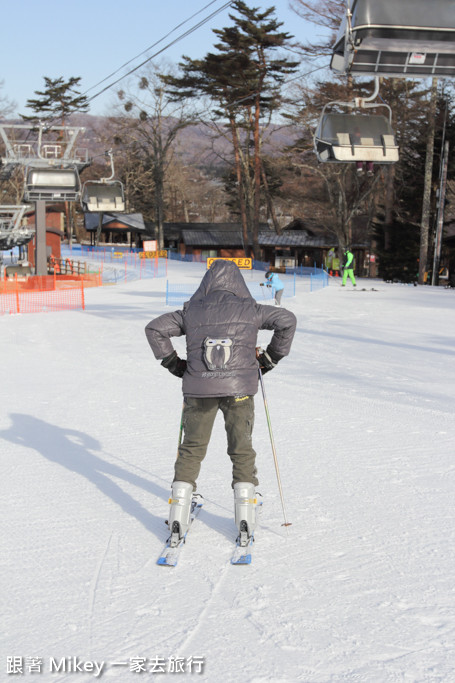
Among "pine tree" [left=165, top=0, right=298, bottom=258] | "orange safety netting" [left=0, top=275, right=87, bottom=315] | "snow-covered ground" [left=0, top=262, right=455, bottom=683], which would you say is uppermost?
"pine tree" [left=165, top=0, right=298, bottom=258]

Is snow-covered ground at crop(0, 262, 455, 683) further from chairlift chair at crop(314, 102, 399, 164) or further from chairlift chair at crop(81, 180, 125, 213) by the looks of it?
chairlift chair at crop(81, 180, 125, 213)

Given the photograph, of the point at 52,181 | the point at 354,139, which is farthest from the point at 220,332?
the point at 52,181

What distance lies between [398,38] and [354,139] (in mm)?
5265

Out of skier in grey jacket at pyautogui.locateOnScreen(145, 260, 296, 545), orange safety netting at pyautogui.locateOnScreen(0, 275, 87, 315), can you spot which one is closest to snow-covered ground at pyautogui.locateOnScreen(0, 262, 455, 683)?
skier in grey jacket at pyautogui.locateOnScreen(145, 260, 296, 545)

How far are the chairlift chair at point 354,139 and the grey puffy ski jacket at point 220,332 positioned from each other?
912 cm

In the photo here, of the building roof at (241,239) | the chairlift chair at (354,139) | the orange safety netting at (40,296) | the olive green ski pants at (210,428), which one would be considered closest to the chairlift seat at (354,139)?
the chairlift chair at (354,139)

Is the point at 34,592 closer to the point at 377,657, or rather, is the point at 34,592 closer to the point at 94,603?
the point at 94,603

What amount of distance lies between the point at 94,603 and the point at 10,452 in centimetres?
312

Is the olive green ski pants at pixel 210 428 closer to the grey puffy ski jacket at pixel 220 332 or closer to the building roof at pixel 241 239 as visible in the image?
the grey puffy ski jacket at pixel 220 332

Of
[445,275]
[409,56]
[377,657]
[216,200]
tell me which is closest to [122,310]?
[409,56]

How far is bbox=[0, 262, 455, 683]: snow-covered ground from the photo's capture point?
273cm

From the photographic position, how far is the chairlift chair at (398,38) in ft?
22.4

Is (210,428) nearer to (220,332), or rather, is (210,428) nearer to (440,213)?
(220,332)

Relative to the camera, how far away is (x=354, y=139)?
12.3 meters
